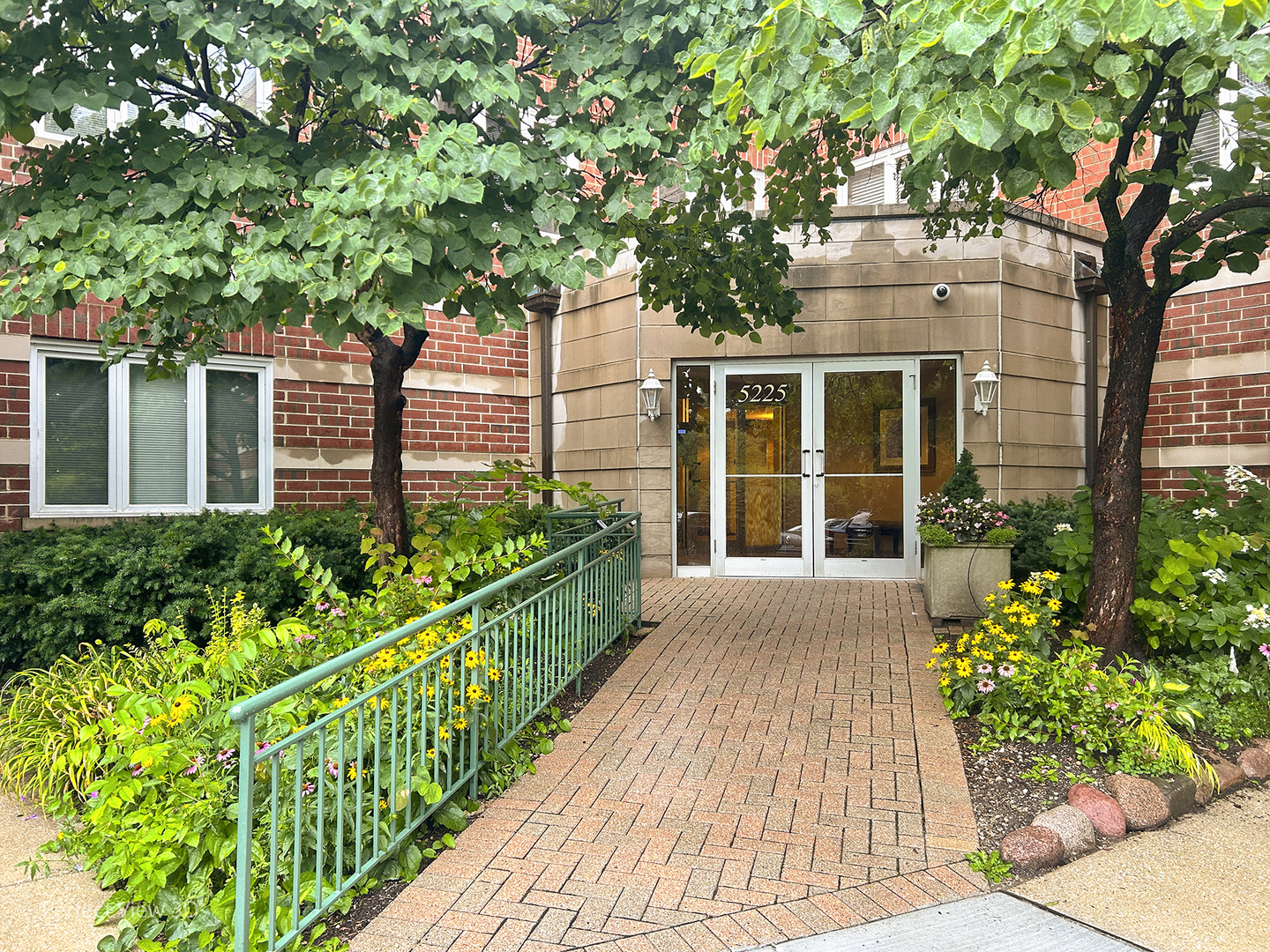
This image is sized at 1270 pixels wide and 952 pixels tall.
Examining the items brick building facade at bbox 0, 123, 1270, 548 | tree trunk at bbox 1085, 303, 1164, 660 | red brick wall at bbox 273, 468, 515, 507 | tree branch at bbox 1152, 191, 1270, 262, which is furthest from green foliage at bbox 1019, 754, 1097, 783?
red brick wall at bbox 273, 468, 515, 507

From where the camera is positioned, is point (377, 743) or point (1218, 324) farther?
point (1218, 324)

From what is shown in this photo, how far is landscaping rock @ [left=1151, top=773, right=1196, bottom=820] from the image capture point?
3354 mm

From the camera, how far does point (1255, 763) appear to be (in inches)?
148

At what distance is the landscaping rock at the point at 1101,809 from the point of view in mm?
3146

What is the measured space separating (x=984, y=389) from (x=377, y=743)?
702 cm

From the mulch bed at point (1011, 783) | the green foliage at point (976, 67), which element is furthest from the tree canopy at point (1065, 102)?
the mulch bed at point (1011, 783)

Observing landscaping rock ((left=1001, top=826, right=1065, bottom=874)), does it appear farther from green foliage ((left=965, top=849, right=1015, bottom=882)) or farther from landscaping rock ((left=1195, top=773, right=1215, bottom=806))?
landscaping rock ((left=1195, top=773, right=1215, bottom=806))

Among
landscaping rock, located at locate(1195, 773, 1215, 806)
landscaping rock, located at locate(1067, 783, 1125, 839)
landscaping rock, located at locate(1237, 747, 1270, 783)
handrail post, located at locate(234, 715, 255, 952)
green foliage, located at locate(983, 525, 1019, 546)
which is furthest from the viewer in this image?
green foliage, located at locate(983, 525, 1019, 546)

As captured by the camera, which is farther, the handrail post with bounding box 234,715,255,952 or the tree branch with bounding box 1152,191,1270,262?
the tree branch with bounding box 1152,191,1270,262

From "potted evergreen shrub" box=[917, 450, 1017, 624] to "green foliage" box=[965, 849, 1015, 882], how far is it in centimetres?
321

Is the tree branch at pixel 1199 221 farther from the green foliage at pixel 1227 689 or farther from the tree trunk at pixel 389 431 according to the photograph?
the tree trunk at pixel 389 431

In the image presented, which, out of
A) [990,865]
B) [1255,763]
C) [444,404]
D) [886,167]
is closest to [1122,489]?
[1255,763]

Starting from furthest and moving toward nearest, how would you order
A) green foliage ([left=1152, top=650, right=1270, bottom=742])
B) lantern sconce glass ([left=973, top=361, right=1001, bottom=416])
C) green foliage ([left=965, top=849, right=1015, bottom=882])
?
lantern sconce glass ([left=973, top=361, right=1001, bottom=416]), green foliage ([left=1152, top=650, right=1270, bottom=742]), green foliage ([left=965, top=849, right=1015, bottom=882])

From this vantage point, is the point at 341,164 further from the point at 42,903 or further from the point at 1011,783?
the point at 1011,783
